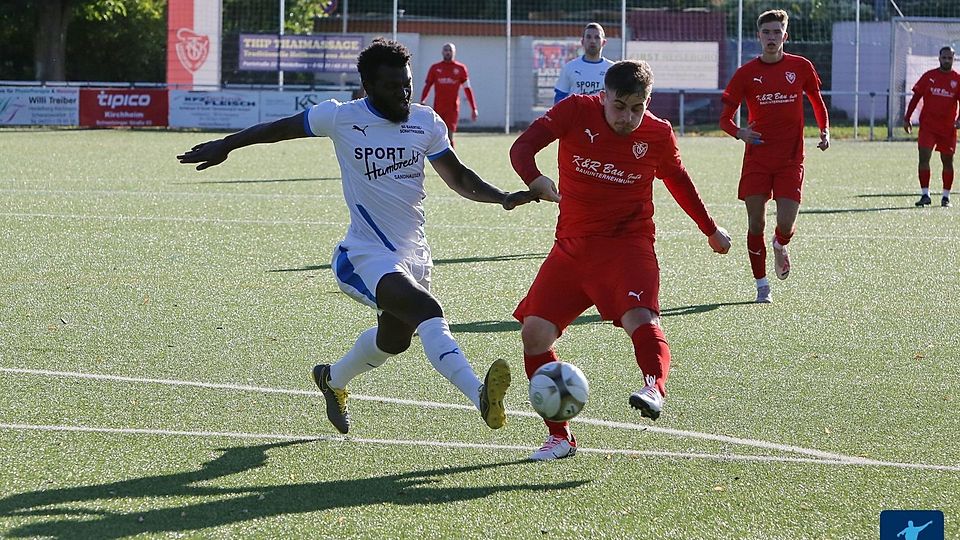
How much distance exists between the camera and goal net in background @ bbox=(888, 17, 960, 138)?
37281 millimetres

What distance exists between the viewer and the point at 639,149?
573 cm

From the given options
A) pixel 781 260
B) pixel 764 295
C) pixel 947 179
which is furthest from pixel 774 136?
pixel 947 179

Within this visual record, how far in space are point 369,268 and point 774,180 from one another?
17.4ft

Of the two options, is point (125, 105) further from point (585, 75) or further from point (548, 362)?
point (548, 362)

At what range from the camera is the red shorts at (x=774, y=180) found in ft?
33.2

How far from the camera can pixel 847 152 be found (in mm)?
30766

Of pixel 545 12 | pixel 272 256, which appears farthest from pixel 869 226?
pixel 545 12

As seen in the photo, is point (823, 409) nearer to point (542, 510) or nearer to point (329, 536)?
point (542, 510)

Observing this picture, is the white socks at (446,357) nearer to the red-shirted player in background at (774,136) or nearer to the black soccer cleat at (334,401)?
the black soccer cleat at (334,401)

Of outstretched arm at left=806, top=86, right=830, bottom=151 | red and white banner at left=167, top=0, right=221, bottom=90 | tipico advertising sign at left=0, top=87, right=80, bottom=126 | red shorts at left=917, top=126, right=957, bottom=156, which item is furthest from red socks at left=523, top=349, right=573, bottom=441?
tipico advertising sign at left=0, top=87, right=80, bottom=126

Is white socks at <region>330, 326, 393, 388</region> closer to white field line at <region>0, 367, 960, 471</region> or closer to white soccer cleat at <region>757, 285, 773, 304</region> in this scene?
white field line at <region>0, 367, 960, 471</region>

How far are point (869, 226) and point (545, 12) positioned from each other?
117 ft

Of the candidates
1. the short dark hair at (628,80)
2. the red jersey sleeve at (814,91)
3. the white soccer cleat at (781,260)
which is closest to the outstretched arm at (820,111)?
the red jersey sleeve at (814,91)

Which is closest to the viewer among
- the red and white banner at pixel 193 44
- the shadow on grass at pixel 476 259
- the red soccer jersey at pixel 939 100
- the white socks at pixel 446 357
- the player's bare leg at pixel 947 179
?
the white socks at pixel 446 357
